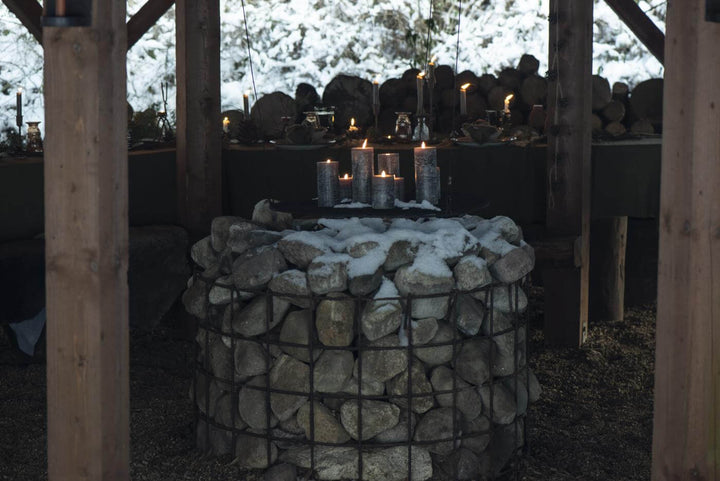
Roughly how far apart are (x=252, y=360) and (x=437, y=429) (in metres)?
0.74

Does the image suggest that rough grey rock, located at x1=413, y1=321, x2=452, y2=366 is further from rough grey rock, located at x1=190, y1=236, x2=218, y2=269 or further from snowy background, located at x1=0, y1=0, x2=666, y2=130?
snowy background, located at x1=0, y1=0, x2=666, y2=130

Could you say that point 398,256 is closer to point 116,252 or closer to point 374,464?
point 374,464

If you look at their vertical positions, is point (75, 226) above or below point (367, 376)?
above

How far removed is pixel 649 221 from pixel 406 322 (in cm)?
365

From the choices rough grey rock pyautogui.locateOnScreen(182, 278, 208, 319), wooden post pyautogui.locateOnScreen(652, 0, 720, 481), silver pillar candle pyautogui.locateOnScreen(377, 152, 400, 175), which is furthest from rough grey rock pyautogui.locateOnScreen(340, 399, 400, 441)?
wooden post pyautogui.locateOnScreen(652, 0, 720, 481)

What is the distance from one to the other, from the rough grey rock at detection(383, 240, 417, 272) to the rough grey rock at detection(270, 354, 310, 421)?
491mm

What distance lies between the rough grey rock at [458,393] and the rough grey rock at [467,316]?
0.16 meters

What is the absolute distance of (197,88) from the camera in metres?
5.85

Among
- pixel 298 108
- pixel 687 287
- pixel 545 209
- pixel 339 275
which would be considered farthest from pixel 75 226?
pixel 298 108

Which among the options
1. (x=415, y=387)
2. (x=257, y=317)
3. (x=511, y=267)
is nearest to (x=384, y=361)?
(x=415, y=387)

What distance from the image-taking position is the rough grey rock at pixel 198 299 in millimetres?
4312

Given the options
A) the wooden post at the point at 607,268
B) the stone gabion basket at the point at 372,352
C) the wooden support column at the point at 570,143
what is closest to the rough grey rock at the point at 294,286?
the stone gabion basket at the point at 372,352

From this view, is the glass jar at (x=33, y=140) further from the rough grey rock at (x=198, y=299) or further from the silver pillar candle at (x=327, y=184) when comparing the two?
the silver pillar candle at (x=327, y=184)

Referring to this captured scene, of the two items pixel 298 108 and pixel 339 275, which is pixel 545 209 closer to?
pixel 298 108
